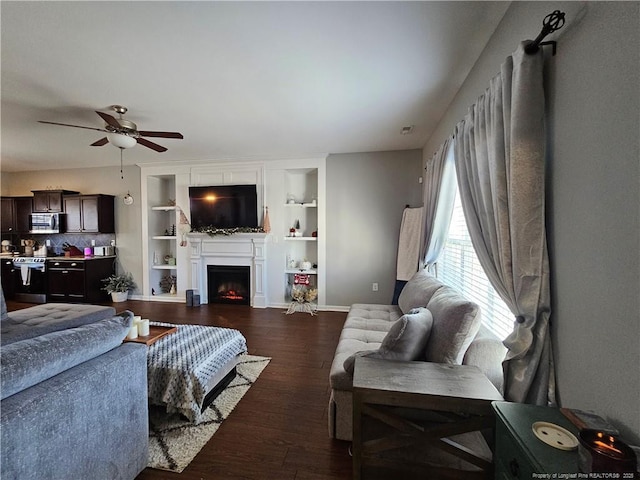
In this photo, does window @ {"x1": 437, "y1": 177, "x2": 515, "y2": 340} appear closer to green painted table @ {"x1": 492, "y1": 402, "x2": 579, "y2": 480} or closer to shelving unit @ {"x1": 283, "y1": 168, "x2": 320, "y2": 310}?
green painted table @ {"x1": 492, "y1": 402, "x2": 579, "y2": 480}

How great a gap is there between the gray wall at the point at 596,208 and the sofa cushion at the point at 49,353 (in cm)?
201

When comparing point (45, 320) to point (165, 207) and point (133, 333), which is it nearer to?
point (133, 333)

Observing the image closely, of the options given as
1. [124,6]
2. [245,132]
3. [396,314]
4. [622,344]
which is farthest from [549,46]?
[245,132]

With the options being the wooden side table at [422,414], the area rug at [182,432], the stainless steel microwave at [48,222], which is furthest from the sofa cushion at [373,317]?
the stainless steel microwave at [48,222]

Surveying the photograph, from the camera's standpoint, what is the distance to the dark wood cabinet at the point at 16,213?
533 cm

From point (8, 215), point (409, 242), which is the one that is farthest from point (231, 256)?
point (8, 215)

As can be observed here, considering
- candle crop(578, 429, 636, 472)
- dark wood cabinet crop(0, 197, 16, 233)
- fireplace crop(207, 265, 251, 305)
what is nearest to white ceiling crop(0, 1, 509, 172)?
candle crop(578, 429, 636, 472)

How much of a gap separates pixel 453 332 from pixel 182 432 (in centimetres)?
186

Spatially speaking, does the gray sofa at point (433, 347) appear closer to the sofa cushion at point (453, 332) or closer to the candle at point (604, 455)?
the sofa cushion at point (453, 332)

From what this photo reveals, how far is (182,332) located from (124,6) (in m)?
2.33

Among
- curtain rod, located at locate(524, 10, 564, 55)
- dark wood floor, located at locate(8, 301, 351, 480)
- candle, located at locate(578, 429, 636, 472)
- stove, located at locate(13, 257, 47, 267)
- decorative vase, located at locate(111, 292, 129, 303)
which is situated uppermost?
curtain rod, located at locate(524, 10, 564, 55)

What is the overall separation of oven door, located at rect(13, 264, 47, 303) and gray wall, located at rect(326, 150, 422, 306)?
5363 mm

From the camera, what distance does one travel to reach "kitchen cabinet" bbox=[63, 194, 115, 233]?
496 cm

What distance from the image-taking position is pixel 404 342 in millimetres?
1524
